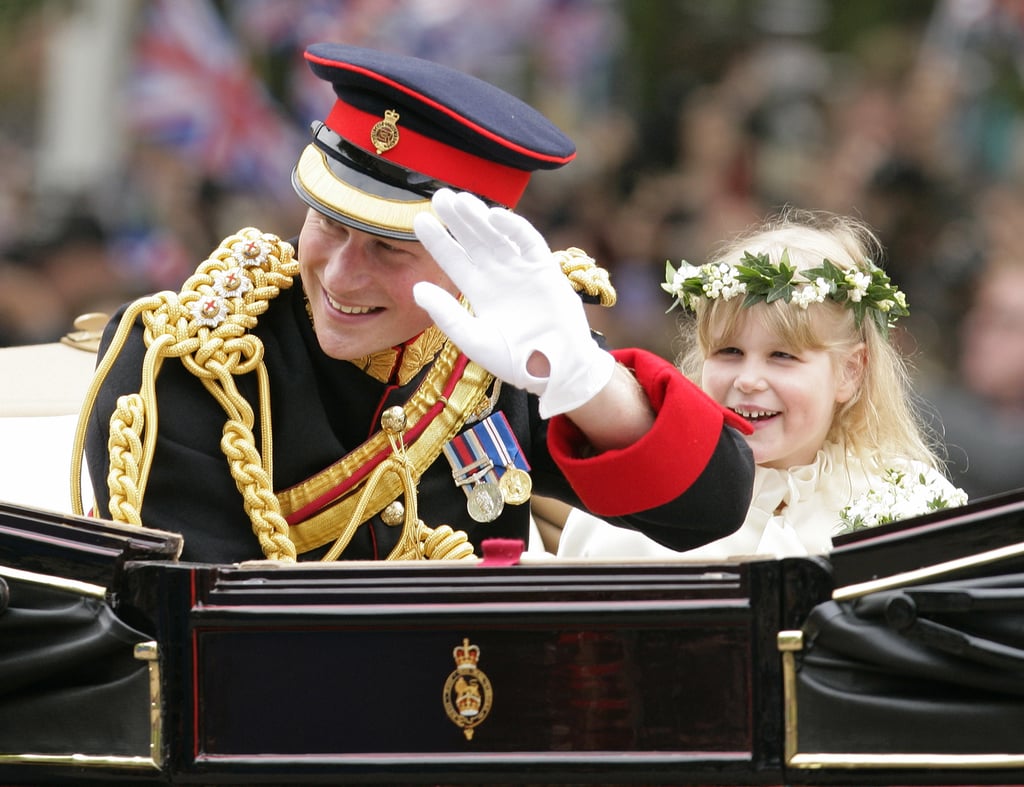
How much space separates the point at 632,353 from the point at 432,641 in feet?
1.75

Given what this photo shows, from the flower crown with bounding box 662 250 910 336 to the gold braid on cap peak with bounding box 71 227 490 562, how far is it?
540mm

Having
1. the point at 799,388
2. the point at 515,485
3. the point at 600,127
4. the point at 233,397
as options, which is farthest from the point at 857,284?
the point at 600,127

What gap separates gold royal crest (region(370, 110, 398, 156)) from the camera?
221 cm

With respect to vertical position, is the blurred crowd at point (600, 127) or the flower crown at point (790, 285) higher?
the blurred crowd at point (600, 127)

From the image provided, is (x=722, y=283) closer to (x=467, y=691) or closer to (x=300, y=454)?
(x=300, y=454)

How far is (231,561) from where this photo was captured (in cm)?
219

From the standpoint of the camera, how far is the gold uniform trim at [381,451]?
2.34m

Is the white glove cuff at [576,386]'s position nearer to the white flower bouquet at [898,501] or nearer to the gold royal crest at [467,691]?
the gold royal crest at [467,691]

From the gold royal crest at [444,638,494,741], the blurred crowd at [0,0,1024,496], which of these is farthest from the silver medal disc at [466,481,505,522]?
the blurred crowd at [0,0,1024,496]

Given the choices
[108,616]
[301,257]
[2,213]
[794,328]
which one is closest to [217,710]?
[108,616]

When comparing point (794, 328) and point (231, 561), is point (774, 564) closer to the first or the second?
point (231, 561)

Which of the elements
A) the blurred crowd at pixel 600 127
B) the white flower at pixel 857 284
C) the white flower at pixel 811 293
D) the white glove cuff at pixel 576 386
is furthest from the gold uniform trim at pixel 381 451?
the blurred crowd at pixel 600 127

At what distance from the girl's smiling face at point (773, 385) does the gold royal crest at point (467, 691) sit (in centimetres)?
110

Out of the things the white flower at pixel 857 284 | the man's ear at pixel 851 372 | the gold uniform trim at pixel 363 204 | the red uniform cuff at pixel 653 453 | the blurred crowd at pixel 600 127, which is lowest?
the red uniform cuff at pixel 653 453
